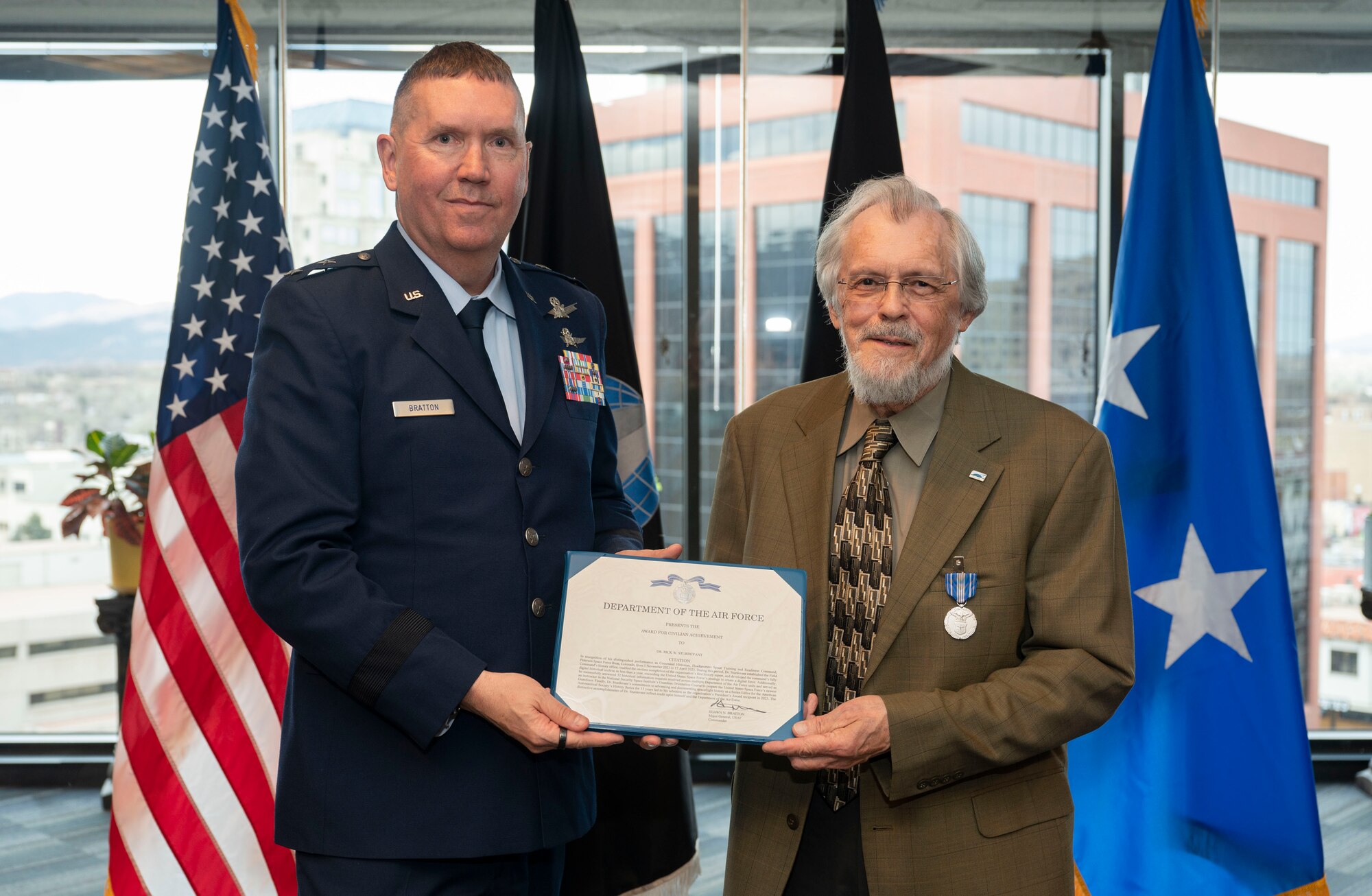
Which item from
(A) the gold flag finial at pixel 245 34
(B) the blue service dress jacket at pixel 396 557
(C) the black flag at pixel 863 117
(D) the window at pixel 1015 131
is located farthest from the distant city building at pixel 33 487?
(D) the window at pixel 1015 131

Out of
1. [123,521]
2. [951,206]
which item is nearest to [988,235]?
[951,206]

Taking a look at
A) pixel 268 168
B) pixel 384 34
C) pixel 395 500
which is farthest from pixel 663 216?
pixel 395 500

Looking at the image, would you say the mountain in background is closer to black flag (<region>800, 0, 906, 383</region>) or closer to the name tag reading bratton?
black flag (<region>800, 0, 906, 383</region>)

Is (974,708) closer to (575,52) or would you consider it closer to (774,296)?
(575,52)

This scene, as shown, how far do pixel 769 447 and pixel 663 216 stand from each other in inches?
125

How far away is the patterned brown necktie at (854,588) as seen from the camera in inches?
62.7

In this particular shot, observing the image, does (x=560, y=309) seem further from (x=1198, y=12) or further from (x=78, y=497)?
(x=78, y=497)

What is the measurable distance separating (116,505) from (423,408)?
3375mm

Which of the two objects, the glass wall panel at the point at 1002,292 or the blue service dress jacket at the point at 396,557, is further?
the glass wall panel at the point at 1002,292

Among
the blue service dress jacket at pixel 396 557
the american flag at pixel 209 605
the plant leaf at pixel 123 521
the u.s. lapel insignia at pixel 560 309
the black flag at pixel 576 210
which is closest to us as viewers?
the blue service dress jacket at pixel 396 557

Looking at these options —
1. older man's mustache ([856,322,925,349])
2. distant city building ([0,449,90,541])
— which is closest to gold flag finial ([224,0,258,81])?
older man's mustache ([856,322,925,349])

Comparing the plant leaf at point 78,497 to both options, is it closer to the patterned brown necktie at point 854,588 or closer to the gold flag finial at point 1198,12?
the patterned brown necktie at point 854,588

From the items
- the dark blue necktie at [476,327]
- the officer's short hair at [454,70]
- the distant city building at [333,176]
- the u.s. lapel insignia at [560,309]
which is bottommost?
the dark blue necktie at [476,327]
